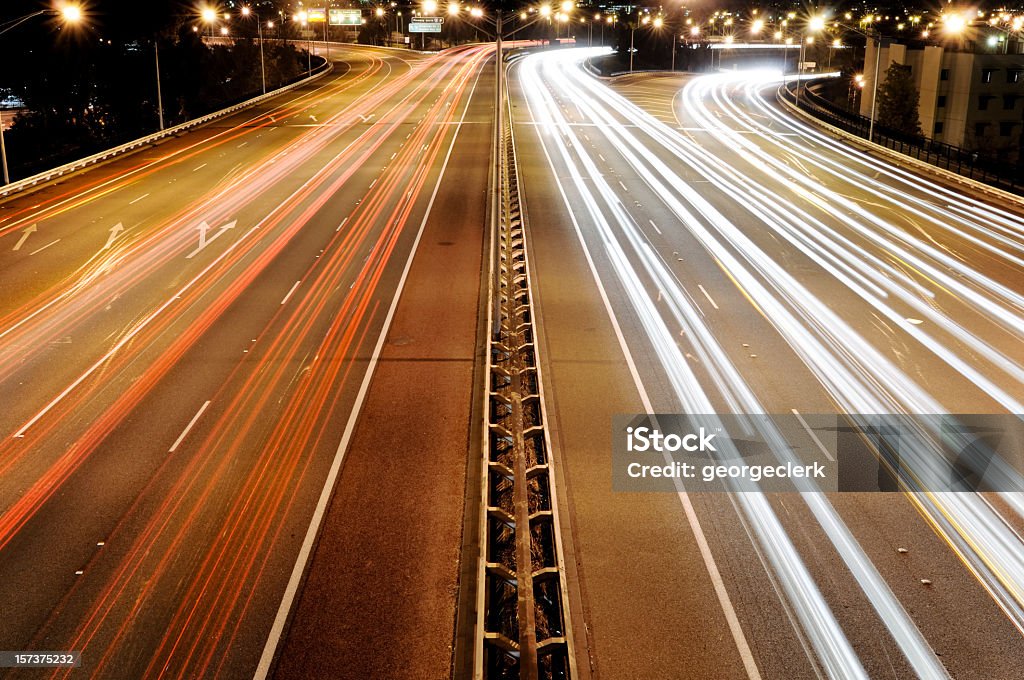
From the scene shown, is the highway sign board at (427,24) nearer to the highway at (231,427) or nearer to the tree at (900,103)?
the tree at (900,103)

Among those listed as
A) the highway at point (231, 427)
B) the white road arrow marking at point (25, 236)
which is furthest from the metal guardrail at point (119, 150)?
the white road arrow marking at point (25, 236)

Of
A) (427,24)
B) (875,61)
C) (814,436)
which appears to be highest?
(427,24)

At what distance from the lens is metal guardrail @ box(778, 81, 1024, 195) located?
4459cm

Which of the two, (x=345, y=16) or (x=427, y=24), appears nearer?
(x=427, y=24)

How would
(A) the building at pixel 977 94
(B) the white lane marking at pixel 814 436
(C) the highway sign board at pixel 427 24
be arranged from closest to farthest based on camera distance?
(B) the white lane marking at pixel 814 436 < (A) the building at pixel 977 94 < (C) the highway sign board at pixel 427 24

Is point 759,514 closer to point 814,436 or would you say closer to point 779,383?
point 814,436

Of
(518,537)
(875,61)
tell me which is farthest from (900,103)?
(518,537)

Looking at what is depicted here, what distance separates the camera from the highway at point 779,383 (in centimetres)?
991

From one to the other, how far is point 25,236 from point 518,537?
25.7 metres

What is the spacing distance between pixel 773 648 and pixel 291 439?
8.31m

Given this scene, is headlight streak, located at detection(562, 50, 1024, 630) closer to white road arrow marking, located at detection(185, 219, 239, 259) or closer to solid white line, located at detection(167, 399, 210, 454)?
solid white line, located at detection(167, 399, 210, 454)

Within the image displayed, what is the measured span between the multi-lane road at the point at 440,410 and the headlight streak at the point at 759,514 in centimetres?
5

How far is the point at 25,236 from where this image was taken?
30031 millimetres

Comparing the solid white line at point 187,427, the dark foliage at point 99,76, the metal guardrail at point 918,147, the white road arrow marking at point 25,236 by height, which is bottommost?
the solid white line at point 187,427
